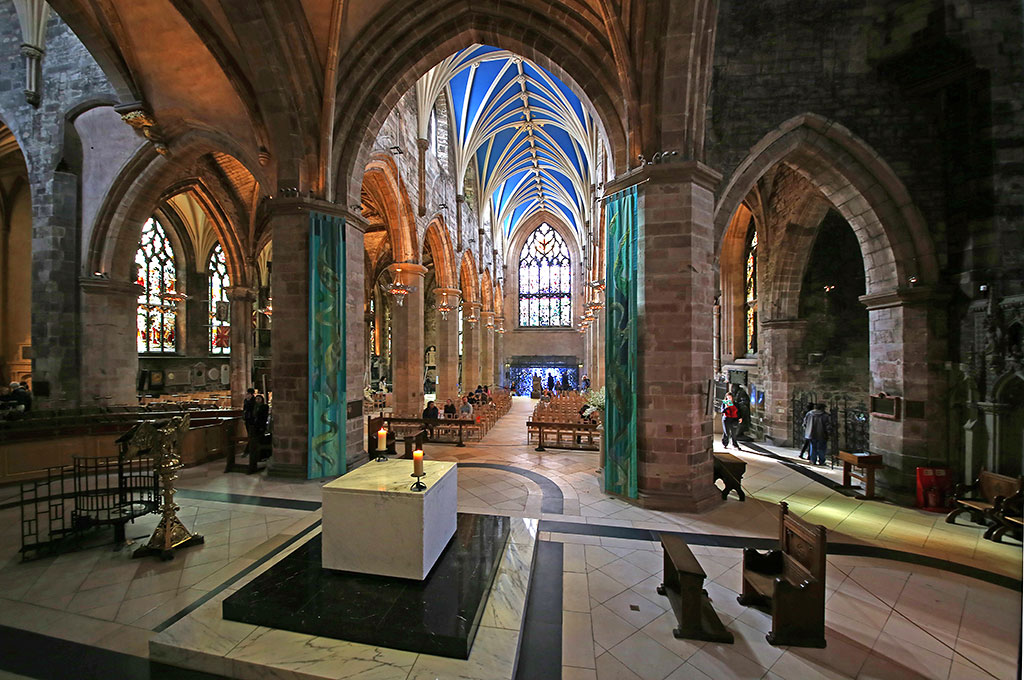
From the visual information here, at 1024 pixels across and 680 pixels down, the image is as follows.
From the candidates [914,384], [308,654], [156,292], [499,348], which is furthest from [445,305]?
[308,654]

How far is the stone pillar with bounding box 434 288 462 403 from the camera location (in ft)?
60.8

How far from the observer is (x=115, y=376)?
1132cm

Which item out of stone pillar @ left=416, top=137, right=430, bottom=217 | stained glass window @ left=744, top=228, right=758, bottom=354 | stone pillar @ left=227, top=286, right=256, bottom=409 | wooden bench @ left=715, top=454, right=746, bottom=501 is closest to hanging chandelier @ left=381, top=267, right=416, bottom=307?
stone pillar @ left=416, top=137, right=430, bottom=217

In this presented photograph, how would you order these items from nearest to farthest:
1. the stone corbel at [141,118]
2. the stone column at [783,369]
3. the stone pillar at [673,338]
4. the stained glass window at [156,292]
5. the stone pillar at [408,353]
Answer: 1. the stone pillar at [673,338]
2. the stone corbel at [141,118]
3. the stone column at [783,369]
4. the stone pillar at [408,353]
5. the stained glass window at [156,292]

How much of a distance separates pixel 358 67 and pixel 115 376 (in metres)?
10.6

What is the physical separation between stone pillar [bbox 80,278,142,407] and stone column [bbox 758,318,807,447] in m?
18.8

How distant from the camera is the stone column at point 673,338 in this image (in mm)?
6551

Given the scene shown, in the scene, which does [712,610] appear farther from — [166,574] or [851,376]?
[851,376]

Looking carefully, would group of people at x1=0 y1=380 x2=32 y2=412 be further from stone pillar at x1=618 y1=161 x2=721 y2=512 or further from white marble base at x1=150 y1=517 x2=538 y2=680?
stone pillar at x1=618 y1=161 x2=721 y2=512

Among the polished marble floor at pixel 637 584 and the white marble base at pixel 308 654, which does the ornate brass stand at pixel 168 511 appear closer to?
the polished marble floor at pixel 637 584

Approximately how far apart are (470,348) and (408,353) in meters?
8.43

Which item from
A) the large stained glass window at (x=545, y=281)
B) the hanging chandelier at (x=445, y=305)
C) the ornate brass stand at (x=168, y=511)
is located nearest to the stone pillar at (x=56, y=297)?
the ornate brass stand at (x=168, y=511)

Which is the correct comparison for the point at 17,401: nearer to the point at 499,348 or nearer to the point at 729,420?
the point at 729,420

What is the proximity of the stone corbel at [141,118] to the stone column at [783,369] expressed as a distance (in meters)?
17.2
